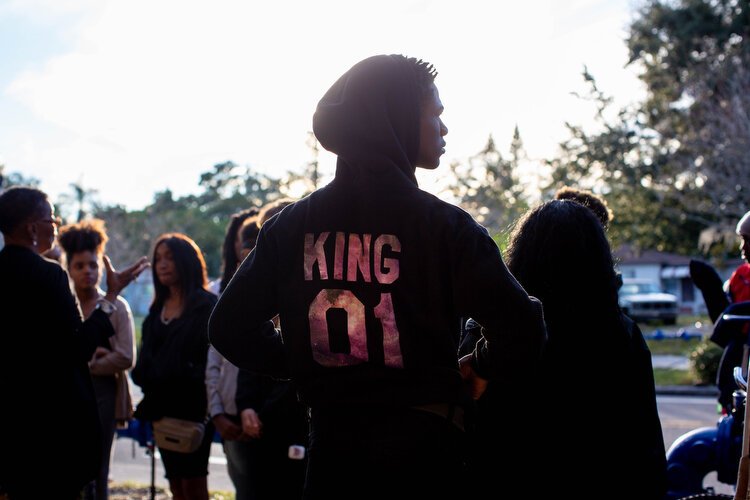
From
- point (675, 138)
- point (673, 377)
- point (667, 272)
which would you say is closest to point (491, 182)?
point (675, 138)

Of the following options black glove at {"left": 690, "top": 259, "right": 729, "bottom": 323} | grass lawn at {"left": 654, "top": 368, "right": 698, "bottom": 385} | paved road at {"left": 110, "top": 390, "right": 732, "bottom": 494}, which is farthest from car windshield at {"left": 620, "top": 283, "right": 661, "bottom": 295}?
black glove at {"left": 690, "top": 259, "right": 729, "bottom": 323}

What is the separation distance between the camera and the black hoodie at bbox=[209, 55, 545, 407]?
188 centimetres

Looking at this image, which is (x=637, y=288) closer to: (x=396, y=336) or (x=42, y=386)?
(x=42, y=386)

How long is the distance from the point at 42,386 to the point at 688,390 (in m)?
12.7

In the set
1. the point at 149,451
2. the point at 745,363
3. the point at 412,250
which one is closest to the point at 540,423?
the point at 412,250

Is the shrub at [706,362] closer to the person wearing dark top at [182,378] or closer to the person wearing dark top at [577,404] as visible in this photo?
the person wearing dark top at [182,378]

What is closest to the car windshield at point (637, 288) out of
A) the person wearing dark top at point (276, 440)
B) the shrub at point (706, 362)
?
the shrub at point (706, 362)

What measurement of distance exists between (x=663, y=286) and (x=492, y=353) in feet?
203

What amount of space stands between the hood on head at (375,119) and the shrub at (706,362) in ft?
43.7

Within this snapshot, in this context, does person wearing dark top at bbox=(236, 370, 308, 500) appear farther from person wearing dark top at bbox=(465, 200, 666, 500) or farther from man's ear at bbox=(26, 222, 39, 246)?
person wearing dark top at bbox=(465, 200, 666, 500)

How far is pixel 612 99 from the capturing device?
2267 centimetres

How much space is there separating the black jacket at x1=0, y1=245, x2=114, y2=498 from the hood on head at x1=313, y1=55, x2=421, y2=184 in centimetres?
195

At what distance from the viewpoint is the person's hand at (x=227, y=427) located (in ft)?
13.6

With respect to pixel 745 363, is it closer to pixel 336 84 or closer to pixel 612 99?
pixel 336 84
